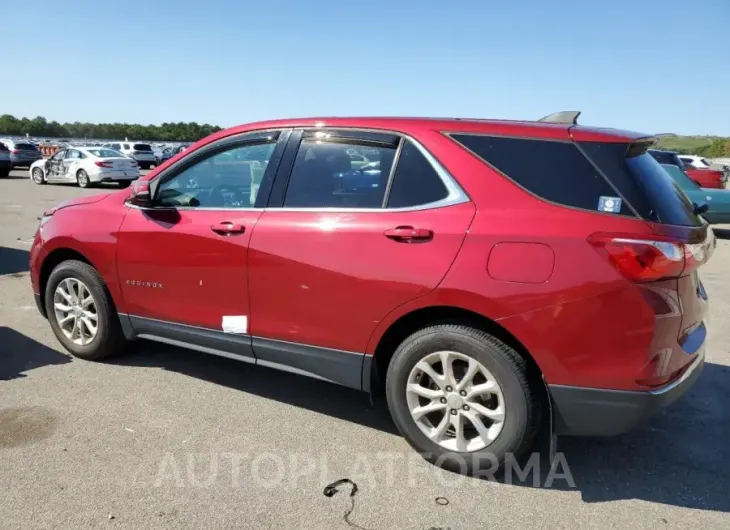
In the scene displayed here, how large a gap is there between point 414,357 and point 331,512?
0.86m

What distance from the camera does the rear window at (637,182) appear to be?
2.82m

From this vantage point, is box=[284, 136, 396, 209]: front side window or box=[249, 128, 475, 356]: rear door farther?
box=[284, 136, 396, 209]: front side window

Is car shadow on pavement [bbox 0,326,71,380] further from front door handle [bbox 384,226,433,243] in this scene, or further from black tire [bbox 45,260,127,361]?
front door handle [bbox 384,226,433,243]

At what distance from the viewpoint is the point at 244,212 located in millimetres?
3725

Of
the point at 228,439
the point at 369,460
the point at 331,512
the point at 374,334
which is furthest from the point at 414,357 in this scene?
the point at 228,439

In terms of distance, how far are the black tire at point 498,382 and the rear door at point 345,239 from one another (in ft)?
0.81

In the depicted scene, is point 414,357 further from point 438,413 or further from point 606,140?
point 606,140

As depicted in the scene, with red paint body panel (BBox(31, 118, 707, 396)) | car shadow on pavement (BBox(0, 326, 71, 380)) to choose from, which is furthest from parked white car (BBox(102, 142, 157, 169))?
red paint body panel (BBox(31, 118, 707, 396))

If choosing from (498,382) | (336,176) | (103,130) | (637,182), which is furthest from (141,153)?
(103,130)

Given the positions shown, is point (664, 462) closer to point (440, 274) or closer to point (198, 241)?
point (440, 274)

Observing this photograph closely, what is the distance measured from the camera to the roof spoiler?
345 cm

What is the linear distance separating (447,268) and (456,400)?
27.2 inches

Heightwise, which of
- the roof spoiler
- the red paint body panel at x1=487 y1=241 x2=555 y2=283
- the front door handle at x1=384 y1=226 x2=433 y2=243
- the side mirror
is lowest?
the red paint body panel at x1=487 y1=241 x2=555 y2=283

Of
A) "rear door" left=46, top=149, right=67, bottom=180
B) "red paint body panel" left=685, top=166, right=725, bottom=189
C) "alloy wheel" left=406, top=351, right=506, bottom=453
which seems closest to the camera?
"alloy wheel" left=406, top=351, right=506, bottom=453
